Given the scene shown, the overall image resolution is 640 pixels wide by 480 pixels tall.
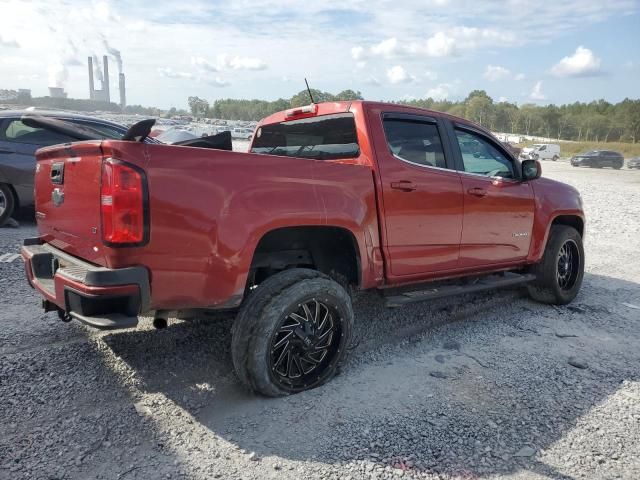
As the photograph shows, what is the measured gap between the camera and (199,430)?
287 centimetres

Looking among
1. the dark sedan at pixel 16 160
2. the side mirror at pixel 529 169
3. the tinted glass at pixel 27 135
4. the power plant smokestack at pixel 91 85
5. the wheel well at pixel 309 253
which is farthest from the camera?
the power plant smokestack at pixel 91 85

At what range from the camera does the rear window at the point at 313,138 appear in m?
3.87

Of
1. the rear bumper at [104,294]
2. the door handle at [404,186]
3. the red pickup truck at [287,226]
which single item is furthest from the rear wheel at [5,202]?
the door handle at [404,186]

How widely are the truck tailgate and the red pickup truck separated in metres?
0.01

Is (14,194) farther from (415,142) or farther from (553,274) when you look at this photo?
(553,274)

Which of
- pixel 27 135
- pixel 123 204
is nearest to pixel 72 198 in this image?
pixel 123 204

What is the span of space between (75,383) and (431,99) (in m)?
133

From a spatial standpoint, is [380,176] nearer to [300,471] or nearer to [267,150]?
[267,150]

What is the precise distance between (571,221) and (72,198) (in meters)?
5.13

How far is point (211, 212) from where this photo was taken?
109 inches

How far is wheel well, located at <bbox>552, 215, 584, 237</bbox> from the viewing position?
5.57 m

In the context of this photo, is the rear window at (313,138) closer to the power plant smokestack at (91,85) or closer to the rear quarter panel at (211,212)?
the rear quarter panel at (211,212)

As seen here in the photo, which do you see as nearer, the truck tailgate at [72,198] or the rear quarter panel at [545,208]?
the truck tailgate at [72,198]

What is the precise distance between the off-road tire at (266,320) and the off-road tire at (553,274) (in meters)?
3.00
